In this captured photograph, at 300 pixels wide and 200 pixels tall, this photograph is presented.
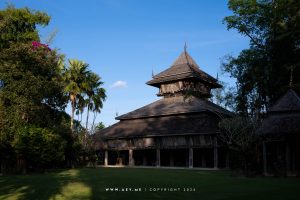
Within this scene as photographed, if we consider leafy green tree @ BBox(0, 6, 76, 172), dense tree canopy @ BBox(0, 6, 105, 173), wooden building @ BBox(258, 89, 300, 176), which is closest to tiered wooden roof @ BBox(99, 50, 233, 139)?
wooden building @ BBox(258, 89, 300, 176)

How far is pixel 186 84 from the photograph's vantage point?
4656cm

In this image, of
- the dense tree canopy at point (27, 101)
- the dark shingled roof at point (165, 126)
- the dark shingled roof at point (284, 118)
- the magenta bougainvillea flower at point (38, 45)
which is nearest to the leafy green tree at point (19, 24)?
the dense tree canopy at point (27, 101)

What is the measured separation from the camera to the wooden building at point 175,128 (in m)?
37.1

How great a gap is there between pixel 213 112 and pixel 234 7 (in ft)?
36.2

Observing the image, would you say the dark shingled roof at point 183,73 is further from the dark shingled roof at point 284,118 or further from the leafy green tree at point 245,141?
the dark shingled roof at point 284,118

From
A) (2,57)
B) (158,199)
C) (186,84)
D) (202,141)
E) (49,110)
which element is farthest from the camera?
(186,84)

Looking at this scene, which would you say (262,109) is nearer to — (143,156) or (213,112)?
(213,112)

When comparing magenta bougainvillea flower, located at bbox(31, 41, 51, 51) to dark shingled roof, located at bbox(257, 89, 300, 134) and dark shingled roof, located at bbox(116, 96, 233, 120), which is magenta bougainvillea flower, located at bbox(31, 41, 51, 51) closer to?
dark shingled roof, located at bbox(116, 96, 233, 120)

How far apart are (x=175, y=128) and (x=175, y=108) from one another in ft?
14.7

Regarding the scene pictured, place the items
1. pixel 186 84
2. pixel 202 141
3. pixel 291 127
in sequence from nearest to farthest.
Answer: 1. pixel 291 127
2. pixel 202 141
3. pixel 186 84

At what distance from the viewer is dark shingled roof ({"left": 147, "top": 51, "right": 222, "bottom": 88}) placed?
45844mm

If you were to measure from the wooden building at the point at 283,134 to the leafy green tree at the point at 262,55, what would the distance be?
2895 millimetres

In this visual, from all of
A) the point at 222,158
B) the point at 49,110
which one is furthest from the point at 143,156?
the point at 49,110

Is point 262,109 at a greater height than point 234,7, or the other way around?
point 234,7
